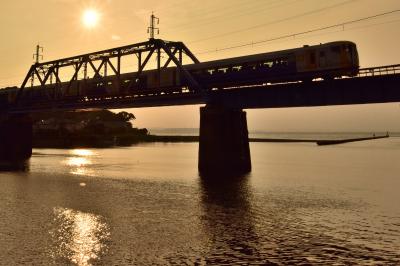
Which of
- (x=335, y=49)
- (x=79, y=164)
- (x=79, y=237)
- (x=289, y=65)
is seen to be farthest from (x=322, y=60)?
(x=79, y=164)

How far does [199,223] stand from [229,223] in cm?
168

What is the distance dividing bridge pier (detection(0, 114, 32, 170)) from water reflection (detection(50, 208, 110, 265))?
63.6 meters

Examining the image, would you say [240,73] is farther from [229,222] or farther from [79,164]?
[79,164]

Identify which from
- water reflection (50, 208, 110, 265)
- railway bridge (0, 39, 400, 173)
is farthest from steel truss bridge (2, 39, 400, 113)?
water reflection (50, 208, 110, 265)

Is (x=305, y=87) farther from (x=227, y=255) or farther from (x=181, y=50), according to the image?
(x=227, y=255)

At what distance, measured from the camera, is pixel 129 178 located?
155ft

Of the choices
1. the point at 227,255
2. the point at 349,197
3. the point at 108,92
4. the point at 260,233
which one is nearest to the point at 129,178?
the point at 108,92

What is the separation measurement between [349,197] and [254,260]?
19582 millimetres

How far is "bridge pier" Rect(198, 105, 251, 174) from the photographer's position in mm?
47750

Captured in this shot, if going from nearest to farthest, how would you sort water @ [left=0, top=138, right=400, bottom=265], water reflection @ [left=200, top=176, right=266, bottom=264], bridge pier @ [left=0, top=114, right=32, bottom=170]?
1. water @ [left=0, top=138, right=400, bottom=265]
2. water reflection @ [left=200, top=176, right=266, bottom=264]
3. bridge pier @ [left=0, top=114, right=32, bottom=170]

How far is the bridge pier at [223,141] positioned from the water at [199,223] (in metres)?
6.60

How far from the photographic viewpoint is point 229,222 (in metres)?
23.4

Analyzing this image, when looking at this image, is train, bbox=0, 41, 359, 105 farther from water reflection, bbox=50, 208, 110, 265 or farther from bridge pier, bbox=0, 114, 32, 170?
water reflection, bbox=50, 208, 110, 265

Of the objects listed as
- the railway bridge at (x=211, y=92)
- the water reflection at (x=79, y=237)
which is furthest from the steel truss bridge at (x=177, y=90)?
the water reflection at (x=79, y=237)
